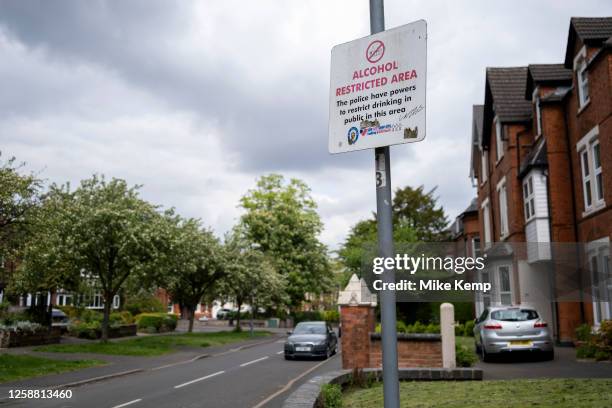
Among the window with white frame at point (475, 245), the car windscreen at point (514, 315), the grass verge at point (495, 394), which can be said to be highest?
the window with white frame at point (475, 245)

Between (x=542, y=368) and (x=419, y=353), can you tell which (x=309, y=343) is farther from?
(x=542, y=368)

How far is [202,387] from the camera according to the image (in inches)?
546

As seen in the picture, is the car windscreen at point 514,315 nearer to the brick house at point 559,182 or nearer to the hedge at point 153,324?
the brick house at point 559,182

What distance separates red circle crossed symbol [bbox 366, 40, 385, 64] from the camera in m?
3.38

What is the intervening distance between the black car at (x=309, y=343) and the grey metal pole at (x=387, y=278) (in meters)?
19.6

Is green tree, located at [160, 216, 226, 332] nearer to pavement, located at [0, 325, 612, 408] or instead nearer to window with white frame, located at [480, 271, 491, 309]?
pavement, located at [0, 325, 612, 408]

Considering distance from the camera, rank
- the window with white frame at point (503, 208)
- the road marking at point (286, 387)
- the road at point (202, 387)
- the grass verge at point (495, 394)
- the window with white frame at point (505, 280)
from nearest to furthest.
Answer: the grass verge at point (495, 394) < the road marking at point (286, 387) < the road at point (202, 387) < the window with white frame at point (505, 280) < the window with white frame at point (503, 208)

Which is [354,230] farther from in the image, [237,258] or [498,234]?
[498,234]

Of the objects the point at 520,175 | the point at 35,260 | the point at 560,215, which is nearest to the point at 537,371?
the point at 560,215

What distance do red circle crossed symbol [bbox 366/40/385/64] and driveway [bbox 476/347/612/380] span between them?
1058cm

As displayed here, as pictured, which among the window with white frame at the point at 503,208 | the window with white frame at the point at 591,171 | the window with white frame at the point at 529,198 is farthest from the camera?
the window with white frame at the point at 503,208

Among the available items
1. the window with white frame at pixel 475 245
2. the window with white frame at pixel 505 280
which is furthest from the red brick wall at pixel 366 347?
the window with white frame at pixel 475 245

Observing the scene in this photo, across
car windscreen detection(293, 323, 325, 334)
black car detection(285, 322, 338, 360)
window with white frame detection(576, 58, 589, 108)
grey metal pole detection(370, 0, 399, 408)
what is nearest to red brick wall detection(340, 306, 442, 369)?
black car detection(285, 322, 338, 360)

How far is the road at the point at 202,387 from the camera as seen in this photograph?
11.5m
